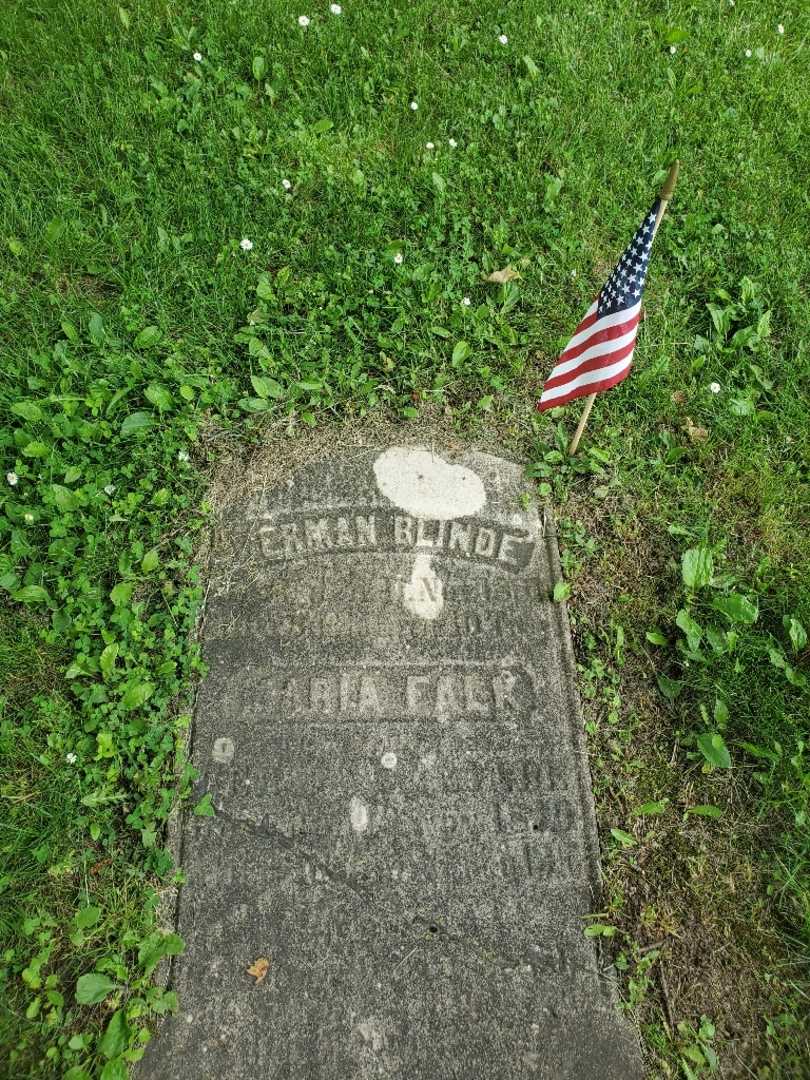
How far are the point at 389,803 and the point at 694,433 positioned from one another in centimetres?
190

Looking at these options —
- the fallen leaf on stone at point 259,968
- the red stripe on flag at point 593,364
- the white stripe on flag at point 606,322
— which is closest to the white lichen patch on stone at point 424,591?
the red stripe on flag at point 593,364

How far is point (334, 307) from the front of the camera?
10.3 feet

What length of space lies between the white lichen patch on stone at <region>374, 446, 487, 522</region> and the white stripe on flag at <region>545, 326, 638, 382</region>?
494mm

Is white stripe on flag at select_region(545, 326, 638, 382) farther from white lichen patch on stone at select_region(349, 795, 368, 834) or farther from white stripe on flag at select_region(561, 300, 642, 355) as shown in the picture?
white lichen patch on stone at select_region(349, 795, 368, 834)

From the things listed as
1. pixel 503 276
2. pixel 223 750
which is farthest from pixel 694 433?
pixel 223 750

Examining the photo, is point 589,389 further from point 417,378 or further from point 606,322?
point 417,378

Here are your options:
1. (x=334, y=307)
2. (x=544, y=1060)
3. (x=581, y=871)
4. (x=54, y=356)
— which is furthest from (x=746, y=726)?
(x=54, y=356)

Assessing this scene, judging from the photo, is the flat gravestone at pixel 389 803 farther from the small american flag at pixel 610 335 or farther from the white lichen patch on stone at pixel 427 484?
the small american flag at pixel 610 335

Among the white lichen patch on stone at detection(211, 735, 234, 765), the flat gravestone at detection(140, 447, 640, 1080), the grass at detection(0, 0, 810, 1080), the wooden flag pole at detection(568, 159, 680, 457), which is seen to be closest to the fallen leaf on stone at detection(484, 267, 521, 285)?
the grass at detection(0, 0, 810, 1080)

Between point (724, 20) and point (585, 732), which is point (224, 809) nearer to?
point (585, 732)

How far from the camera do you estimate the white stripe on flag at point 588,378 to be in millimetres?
2438

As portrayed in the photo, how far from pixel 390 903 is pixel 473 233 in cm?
276

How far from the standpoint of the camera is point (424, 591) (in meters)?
2.53

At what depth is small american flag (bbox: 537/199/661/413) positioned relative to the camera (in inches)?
89.9
